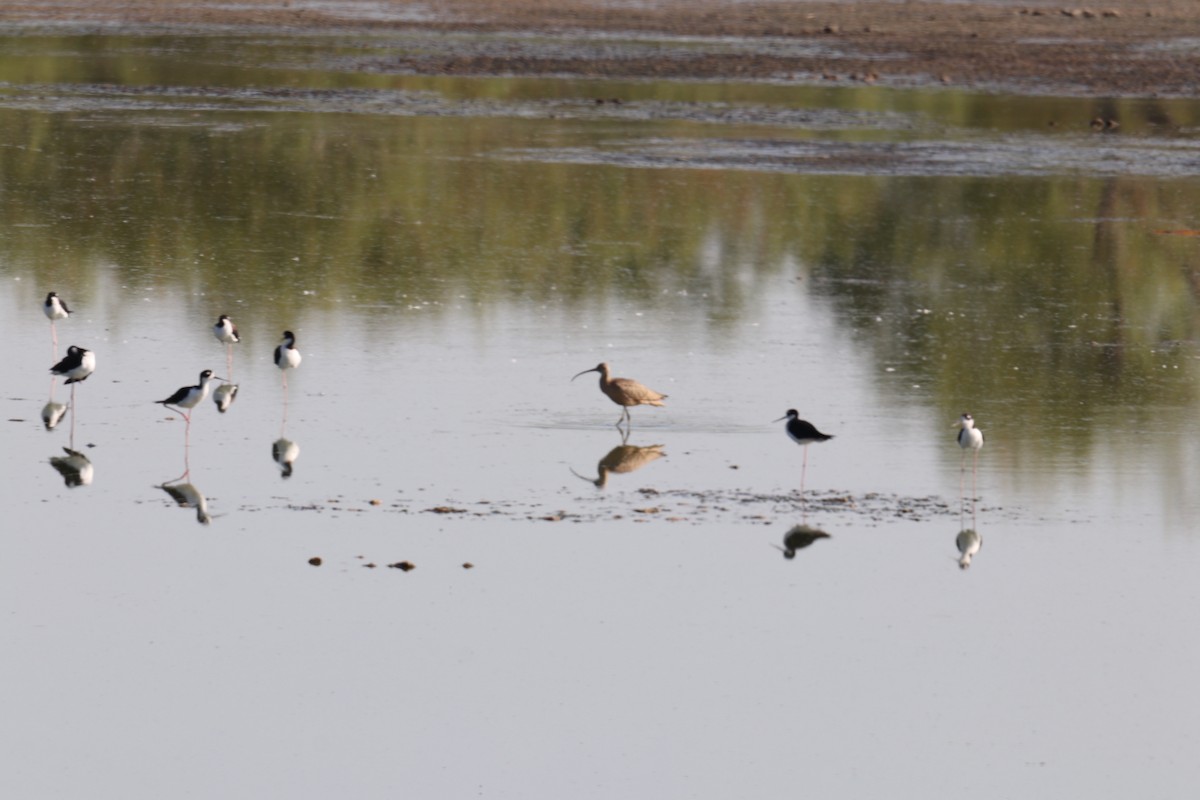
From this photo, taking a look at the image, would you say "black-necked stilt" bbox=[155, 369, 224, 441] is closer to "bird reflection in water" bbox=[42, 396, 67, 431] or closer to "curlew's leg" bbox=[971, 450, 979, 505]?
"bird reflection in water" bbox=[42, 396, 67, 431]

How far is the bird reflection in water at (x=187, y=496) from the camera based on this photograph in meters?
12.8

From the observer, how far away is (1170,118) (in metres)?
32.5

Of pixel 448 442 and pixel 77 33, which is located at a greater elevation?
pixel 77 33

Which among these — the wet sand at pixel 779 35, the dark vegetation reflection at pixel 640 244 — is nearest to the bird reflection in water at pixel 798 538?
the dark vegetation reflection at pixel 640 244

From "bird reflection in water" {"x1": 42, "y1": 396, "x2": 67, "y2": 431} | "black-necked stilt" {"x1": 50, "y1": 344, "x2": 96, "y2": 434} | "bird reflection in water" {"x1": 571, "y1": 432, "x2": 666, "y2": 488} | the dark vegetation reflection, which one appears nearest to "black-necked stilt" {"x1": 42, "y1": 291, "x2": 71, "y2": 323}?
the dark vegetation reflection

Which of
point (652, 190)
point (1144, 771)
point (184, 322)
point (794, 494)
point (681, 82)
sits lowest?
point (1144, 771)

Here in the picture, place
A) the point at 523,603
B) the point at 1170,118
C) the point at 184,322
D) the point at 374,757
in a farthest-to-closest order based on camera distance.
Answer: the point at 1170,118 < the point at 184,322 < the point at 523,603 < the point at 374,757

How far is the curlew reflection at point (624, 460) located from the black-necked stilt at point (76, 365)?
372cm

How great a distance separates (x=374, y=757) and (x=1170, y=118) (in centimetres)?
2566

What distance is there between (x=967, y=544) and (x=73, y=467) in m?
5.51

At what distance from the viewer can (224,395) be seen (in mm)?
16062

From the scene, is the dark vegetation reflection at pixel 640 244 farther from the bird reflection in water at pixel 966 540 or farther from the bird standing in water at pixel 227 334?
the bird reflection in water at pixel 966 540

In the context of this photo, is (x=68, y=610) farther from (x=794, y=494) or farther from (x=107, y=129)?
(x=107, y=129)

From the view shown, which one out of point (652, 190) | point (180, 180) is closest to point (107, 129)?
point (180, 180)
